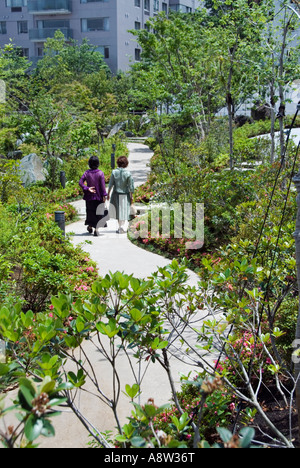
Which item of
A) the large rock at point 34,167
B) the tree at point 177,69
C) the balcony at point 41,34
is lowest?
the large rock at point 34,167

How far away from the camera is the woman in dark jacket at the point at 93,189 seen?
978 cm

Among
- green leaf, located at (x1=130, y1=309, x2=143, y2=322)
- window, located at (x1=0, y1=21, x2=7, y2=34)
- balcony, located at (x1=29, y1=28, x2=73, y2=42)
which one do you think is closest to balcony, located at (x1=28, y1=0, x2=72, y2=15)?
balcony, located at (x1=29, y1=28, x2=73, y2=42)

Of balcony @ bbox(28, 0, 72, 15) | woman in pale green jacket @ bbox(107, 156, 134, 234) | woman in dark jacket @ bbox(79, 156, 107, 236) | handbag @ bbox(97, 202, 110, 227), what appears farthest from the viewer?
balcony @ bbox(28, 0, 72, 15)

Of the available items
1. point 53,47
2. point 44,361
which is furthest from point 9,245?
point 53,47

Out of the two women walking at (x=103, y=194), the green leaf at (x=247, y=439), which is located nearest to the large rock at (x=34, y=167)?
the two women walking at (x=103, y=194)

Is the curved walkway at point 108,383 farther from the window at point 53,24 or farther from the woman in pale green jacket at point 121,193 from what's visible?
the window at point 53,24

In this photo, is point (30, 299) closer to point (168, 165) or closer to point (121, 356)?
point (121, 356)

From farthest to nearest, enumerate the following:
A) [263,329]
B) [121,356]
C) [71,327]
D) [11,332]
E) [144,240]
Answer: [144,240] → [121,356] → [263,329] → [71,327] → [11,332]

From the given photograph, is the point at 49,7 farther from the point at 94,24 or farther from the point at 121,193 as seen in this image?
the point at 121,193

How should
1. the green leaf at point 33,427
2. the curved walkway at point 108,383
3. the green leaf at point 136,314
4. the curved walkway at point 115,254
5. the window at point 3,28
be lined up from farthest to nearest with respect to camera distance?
the window at point 3,28 → the curved walkway at point 115,254 → the curved walkway at point 108,383 → the green leaf at point 136,314 → the green leaf at point 33,427

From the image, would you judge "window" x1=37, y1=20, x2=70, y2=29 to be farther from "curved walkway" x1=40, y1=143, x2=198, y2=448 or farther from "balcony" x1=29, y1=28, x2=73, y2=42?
"curved walkway" x1=40, y1=143, x2=198, y2=448

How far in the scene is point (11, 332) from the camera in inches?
86.0

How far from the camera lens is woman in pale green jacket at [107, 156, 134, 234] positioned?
10125mm
